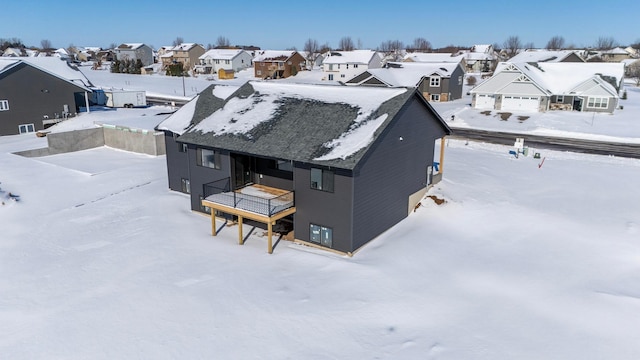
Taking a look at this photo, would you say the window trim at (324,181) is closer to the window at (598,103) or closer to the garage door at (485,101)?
the garage door at (485,101)

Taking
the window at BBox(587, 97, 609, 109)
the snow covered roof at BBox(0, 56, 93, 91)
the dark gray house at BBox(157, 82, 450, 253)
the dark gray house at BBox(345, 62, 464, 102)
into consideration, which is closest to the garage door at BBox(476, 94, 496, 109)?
the dark gray house at BBox(345, 62, 464, 102)

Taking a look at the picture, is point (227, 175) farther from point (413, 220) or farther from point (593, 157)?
point (593, 157)

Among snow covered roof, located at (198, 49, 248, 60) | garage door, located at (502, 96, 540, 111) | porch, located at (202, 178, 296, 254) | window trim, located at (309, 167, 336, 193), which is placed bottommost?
porch, located at (202, 178, 296, 254)

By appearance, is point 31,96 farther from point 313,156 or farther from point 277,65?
point 277,65

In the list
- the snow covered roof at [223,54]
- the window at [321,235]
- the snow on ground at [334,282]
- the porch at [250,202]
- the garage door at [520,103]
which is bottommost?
the snow on ground at [334,282]

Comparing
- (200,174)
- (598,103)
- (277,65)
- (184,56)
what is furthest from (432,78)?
(184,56)

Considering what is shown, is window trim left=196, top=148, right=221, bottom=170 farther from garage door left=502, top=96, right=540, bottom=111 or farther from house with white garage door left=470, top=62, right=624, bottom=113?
garage door left=502, top=96, right=540, bottom=111

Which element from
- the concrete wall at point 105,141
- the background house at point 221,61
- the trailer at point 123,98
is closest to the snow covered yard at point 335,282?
the concrete wall at point 105,141

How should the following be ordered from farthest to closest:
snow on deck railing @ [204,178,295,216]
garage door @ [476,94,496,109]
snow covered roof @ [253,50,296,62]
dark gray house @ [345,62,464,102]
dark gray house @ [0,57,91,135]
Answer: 1. snow covered roof @ [253,50,296,62]
2. dark gray house @ [345,62,464,102]
3. garage door @ [476,94,496,109]
4. dark gray house @ [0,57,91,135]
5. snow on deck railing @ [204,178,295,216]
